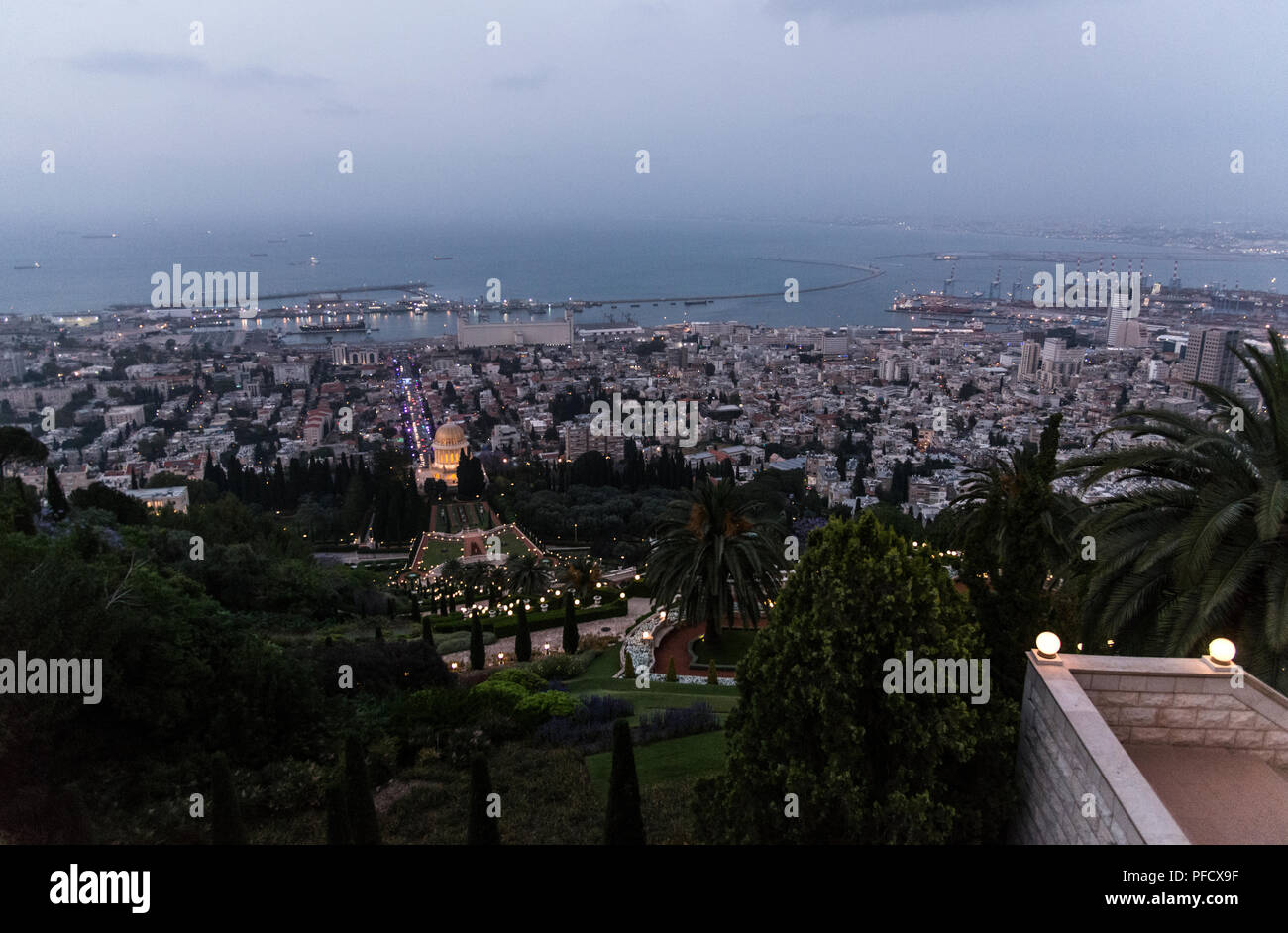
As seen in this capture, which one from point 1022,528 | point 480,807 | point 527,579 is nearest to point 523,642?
point 527,579

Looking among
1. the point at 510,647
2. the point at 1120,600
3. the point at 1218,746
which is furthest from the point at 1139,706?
the point at 510,647

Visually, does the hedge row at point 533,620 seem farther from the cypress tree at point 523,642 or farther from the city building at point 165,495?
the city building at point 165,495

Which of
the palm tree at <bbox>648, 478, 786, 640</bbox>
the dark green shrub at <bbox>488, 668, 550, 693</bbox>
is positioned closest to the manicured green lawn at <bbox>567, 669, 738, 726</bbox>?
the dark green shrub at <bbox>488, 668, 550, 693</bbox>

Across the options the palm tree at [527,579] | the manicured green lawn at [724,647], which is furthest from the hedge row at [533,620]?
the manicured green lawn at [724,647]

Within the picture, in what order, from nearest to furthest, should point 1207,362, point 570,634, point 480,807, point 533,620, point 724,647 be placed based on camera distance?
point 480,807 < point 724,647 < point 570,634 < point 533,620 < point 1207,362

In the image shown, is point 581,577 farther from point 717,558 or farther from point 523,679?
point 523,679

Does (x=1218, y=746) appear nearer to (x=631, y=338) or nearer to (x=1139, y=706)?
(x=1139, y=706)
